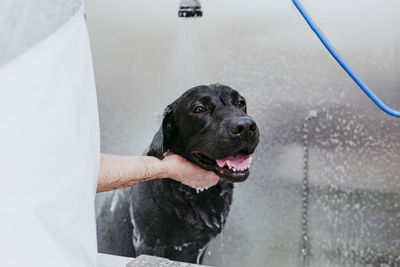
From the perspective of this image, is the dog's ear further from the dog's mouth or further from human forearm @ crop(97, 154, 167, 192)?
the dog's mouth

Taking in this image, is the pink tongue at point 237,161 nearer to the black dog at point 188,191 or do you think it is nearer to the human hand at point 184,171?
the black dog at point 188,191

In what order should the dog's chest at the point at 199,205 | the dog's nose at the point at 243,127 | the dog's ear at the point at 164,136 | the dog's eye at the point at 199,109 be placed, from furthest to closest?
the dog's chest at the point at 199,205 < the dog's ear at the point at 164,136 < the dog's eye at the point at 199,109 < the dog's nose at the point at 243,127

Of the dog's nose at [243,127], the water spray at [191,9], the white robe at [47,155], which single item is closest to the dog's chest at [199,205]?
the dog's nose at [243,127]

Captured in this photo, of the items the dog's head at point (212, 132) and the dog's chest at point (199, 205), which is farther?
the dog's chest at point (199, 205)

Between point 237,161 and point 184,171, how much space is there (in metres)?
0.28

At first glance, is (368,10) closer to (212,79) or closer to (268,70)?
(268,70)

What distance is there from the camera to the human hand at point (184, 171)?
5.92ft

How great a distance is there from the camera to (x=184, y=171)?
1824 millimetres

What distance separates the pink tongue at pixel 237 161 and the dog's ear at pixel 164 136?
12.3 inches

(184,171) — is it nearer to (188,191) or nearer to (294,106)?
(188,191)

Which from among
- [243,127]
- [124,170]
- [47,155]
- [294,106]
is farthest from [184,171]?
[47,155]

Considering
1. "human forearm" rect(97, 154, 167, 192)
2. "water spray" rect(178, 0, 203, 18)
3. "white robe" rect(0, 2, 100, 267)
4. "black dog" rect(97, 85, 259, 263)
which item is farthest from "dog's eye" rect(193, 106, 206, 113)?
"white robe" rect(0, 2, 100, 267)

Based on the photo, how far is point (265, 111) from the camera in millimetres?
2053

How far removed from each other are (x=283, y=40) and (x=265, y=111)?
0.38 meters
